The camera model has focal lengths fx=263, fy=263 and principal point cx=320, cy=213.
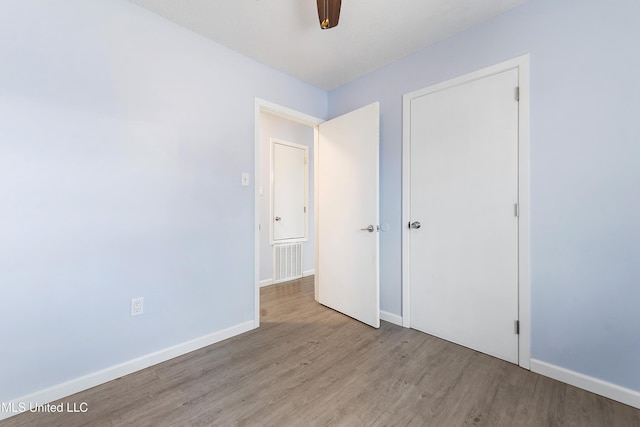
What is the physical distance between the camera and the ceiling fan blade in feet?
4.49

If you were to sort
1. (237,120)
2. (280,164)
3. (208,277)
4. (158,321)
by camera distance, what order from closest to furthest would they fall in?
(158,321), (208,277), (237,120), (280,164)

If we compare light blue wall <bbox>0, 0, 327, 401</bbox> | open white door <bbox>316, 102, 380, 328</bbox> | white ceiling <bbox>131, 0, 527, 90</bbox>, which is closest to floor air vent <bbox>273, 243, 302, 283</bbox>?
open white door <bbox>316, 102, 380, 328</bbox>

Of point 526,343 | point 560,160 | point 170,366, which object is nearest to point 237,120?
point 170,366

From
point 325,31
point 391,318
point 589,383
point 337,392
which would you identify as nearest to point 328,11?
point 325,31

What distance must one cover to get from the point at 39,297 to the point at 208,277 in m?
0.96

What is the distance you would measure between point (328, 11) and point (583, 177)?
5.84ft

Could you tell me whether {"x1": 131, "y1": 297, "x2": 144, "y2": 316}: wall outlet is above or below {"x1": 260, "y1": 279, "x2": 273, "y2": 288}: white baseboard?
above

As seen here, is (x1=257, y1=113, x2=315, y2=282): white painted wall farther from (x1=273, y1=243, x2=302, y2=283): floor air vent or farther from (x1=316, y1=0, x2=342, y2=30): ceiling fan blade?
(x1=316, y1=0, x2=342, y2=30): ceiling fan blade

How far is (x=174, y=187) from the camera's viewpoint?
1.98m

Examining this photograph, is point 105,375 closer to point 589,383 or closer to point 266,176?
point 266,176

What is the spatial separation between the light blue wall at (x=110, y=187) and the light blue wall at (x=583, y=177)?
7.40 ft

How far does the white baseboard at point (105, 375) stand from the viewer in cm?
144

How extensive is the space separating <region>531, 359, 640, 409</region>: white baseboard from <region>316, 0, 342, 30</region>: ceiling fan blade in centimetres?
248

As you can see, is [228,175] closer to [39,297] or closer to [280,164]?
[39,297]
